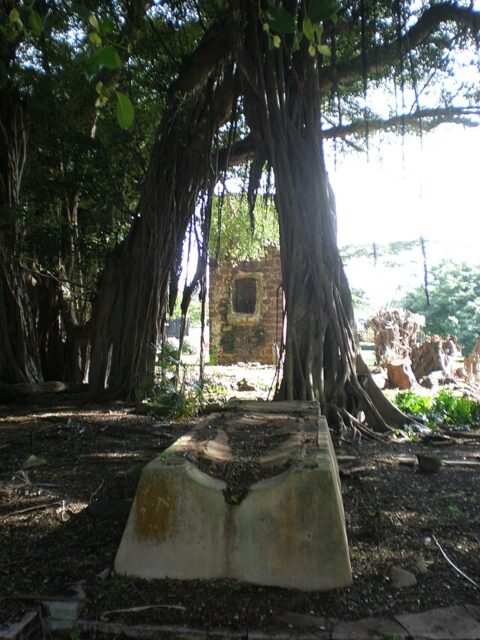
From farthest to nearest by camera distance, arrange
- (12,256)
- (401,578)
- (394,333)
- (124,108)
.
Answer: (394,333) → (12,256) → (124,108) → (401,578)

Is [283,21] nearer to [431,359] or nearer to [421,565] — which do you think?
[421,565]

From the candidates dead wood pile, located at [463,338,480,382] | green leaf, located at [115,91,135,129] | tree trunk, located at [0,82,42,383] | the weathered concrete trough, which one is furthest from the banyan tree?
dead wood pile, located at [463,338,480,382]

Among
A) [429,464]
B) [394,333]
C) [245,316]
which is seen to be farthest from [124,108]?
[245,316]

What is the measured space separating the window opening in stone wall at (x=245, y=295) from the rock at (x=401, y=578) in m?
13.2

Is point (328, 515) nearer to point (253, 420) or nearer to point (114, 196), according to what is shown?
point (253, 420)

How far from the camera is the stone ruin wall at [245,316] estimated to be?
1484 centimetres

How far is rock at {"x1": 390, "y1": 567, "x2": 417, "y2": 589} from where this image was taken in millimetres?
2016

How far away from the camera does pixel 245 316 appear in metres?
14.9

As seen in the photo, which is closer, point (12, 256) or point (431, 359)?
point (12, 256)

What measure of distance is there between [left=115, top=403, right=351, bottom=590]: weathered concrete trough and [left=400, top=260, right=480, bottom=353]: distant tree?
18.9 metres

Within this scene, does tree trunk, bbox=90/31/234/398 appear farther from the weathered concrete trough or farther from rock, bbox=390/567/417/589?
rock, bbox=390/567/417/589

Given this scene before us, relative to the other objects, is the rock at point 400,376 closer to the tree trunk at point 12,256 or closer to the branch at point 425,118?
the branch at point 425,118

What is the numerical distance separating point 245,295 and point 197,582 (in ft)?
44.7

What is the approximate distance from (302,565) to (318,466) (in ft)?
1.17
